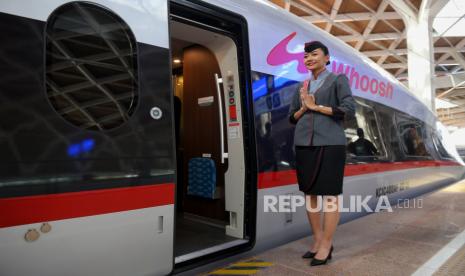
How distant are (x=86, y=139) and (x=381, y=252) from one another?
230 centimetres

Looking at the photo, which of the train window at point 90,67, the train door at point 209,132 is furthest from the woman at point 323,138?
the train window at point 90,67

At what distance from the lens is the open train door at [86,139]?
4.69 ft

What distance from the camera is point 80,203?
1.60 meters

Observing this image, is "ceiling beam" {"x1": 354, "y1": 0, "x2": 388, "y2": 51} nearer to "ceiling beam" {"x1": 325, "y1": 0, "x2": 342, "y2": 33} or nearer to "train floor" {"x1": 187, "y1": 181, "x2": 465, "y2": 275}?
"ceiling beam" {"x1": 325, "y1": 0, "x2": 342, "y2": 33}

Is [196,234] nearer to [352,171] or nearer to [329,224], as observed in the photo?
[329,224]

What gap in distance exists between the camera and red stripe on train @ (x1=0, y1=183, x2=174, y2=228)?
1.40 meters

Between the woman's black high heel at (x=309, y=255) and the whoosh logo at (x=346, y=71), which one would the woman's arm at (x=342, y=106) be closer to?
the whoosh logo at (x=346, y=71)

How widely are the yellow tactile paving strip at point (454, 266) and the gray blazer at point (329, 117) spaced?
1064mm

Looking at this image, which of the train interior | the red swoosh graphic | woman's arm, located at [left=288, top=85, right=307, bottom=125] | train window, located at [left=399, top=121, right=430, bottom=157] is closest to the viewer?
woman's arm, located at [left=288, top=85, right=307, bottom=125]

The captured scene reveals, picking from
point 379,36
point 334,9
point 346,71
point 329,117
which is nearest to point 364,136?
point 346,71

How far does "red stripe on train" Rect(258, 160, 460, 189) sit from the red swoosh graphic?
967 millimetres

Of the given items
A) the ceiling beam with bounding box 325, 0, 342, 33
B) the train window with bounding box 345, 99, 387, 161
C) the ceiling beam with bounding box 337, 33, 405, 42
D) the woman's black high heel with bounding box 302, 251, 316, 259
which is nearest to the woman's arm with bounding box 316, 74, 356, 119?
the woman's black high heel with bounding box 302, 251, 316, 259

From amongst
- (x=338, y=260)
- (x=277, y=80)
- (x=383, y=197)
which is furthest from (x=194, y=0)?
(x=383, y=197)

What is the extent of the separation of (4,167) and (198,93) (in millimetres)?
2207
